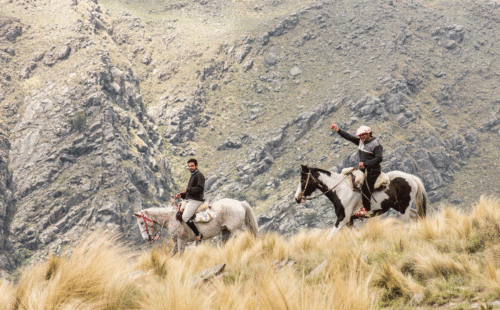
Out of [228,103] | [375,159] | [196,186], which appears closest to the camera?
[375,159]

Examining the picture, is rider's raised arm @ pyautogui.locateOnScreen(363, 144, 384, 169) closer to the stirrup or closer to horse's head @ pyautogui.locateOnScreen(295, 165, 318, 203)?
the stirrup

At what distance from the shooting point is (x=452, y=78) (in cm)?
11081

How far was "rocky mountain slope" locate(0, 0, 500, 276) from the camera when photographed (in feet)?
272

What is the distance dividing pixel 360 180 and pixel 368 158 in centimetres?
79

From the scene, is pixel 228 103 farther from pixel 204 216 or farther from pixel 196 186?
pixel 204 216

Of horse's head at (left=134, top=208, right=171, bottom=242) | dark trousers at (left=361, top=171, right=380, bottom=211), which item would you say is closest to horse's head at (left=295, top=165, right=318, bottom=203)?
dark trousers at (left=361, top=171, right=380, bottom=211)

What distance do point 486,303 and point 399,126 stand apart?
105813 millimetres

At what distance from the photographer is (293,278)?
3697 millimetres

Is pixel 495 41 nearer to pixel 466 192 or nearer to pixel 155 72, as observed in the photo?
pixel 466 192

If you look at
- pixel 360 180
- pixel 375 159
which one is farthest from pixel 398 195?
pixel 375 159

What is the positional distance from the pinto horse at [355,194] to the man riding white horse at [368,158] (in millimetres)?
201

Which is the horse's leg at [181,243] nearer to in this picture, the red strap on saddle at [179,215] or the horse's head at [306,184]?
the red strap on saddle at [179,215]

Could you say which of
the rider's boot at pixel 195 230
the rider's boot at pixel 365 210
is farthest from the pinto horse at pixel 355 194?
the rider's boot at pixel 195 230

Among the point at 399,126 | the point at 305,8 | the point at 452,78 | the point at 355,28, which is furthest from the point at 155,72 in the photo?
the point at 452,78
